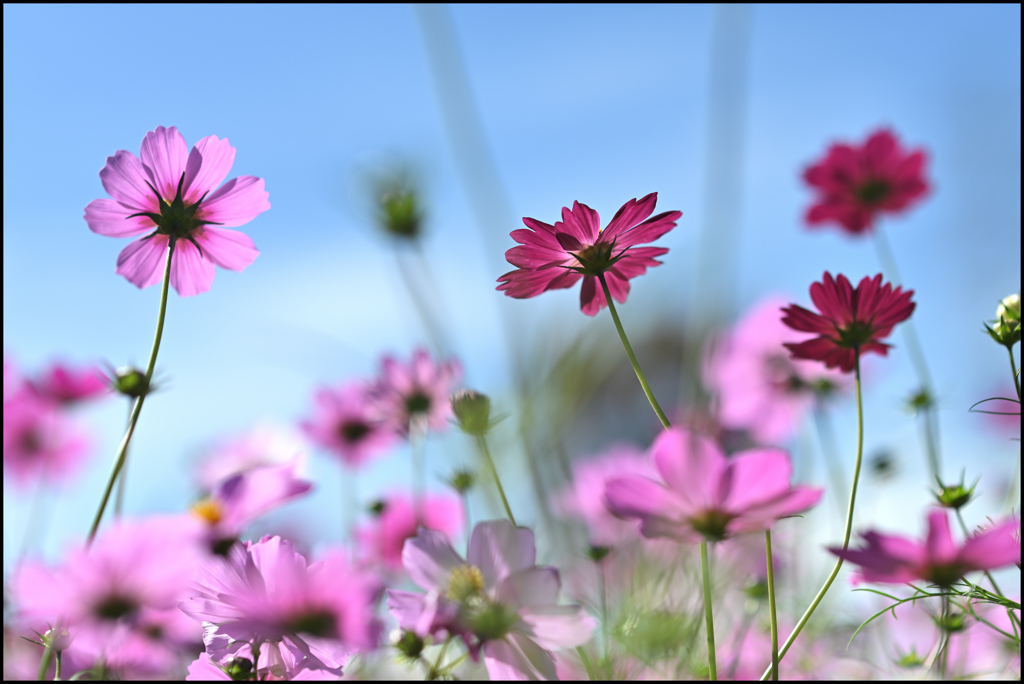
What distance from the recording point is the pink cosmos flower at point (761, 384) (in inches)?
35.9

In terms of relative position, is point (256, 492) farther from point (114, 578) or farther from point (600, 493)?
point (600, 493)

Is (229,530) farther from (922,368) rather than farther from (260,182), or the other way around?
(922,368)

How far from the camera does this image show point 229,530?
1.43 feet

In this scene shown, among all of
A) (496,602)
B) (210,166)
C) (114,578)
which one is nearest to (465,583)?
(496,602)

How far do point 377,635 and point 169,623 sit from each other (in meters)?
0.23

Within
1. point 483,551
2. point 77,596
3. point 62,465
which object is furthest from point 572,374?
point 62,465

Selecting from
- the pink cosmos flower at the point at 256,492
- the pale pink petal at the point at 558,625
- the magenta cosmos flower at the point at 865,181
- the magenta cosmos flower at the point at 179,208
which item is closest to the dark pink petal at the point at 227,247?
the magenta cosmos flower at the point at 179,208

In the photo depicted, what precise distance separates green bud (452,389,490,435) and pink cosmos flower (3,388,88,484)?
0.81 metres

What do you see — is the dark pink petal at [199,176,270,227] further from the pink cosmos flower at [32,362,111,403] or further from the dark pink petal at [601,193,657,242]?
the pink cosmos flower at [32,362,111,403]

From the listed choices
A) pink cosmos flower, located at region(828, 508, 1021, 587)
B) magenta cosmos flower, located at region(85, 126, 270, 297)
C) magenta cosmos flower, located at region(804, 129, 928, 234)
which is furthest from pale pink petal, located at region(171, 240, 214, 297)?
magenta cosmos flower, located at region(804, 129, 928, 234)

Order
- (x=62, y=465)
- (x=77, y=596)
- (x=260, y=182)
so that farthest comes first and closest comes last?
(x=62, y=465), (x=260, y=182), (x=77, y=596)

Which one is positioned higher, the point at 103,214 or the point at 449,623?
the point at 103,214

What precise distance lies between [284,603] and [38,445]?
3.71ft

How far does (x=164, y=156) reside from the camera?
36 centimetres
